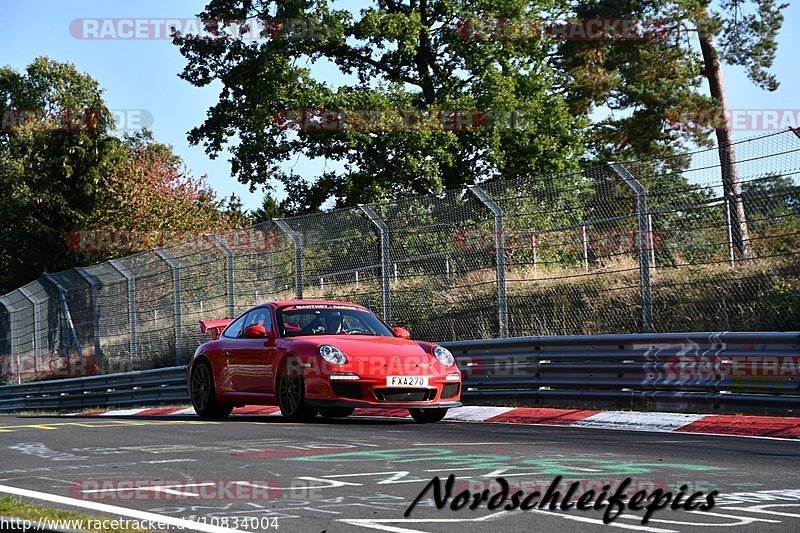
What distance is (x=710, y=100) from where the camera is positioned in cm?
3166

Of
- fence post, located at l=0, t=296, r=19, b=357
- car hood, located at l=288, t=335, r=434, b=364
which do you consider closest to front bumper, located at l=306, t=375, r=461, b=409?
car hood, located at l=288, t=335, r=434, b=364

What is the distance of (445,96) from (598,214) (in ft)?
66.4

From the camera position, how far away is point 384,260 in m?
16.4

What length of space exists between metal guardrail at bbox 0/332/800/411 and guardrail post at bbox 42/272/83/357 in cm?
1371

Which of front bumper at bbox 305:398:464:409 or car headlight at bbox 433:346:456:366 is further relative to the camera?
car headlight at bbox 433:346:456:366

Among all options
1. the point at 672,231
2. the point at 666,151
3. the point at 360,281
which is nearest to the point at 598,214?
the point at 672,231

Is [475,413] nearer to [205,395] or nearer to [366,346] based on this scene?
[366,346]

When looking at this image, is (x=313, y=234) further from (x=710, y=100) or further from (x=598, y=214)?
(x=710, y=100)

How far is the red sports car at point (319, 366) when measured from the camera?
11922 mm

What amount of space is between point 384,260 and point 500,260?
2.30 metres

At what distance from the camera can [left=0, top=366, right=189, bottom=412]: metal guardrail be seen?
19.2 meters

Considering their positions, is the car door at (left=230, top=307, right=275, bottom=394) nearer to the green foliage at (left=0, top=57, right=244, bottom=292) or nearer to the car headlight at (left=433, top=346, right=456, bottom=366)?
the car headlight at (left=433, top=346, right=456, bottom=366)
